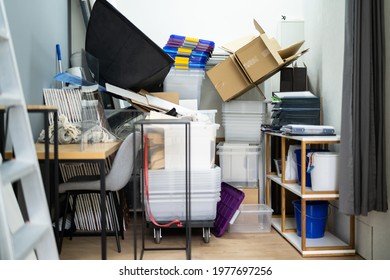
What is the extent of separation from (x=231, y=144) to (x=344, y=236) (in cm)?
127

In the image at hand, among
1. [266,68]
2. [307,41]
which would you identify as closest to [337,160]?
[266,68]

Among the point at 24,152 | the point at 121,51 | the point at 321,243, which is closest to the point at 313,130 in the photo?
the point at 321,243

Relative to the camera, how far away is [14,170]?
148cm

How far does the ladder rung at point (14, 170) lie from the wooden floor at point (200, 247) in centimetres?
142

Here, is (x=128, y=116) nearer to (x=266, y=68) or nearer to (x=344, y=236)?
(x=266, y=68)

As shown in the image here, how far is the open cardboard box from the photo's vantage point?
3561 millimetres

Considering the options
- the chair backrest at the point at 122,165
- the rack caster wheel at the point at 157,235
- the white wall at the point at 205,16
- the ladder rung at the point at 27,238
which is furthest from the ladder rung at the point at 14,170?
the white wall at the point at 205,16

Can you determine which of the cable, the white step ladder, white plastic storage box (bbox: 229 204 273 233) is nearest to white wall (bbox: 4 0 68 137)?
the cable

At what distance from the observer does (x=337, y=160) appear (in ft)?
9.68

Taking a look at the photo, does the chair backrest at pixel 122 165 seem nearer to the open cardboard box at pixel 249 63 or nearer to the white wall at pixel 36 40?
the white wall at pixel 36 40

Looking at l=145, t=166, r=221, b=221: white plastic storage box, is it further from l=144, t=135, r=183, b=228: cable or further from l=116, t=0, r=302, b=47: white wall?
l=116, t=0, r=302, b=47: white wall

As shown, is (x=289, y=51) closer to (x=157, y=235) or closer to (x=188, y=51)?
(x=188, y=51)

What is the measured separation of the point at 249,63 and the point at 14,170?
2.51 m
